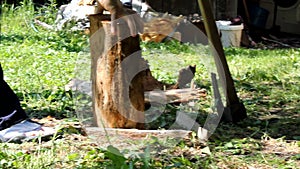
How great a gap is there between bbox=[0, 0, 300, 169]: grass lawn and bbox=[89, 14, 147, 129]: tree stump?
0.24 meters

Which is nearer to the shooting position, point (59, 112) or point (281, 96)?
point (59, 112)

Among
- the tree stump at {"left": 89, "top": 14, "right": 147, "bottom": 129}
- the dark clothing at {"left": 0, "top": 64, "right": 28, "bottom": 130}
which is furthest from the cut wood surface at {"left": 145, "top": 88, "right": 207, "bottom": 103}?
the dark clothing at {"left": 0, "top": 64, "right": 28, "bottom": 130}

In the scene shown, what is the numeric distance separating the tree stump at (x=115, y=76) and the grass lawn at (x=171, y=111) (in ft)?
0.78

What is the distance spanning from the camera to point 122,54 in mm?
3564

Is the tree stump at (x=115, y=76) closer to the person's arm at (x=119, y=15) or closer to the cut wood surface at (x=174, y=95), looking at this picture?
the person's arm at (x=119, y=15)

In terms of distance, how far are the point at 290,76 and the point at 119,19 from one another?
9.75 ft

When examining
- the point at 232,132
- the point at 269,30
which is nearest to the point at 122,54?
the point at 232,132

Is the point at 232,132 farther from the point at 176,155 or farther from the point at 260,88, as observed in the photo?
the point at 260,88

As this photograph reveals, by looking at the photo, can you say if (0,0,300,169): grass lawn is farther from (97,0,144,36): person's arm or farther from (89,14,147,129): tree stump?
(97,0,144,36): person's arm

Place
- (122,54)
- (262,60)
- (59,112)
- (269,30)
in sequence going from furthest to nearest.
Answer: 1. (269,30)
2. (262,60)
3. (59,112)
4. (122,54)

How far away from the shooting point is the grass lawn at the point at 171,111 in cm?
321

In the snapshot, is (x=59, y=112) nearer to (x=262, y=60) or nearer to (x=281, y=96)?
(x=281, y=96)

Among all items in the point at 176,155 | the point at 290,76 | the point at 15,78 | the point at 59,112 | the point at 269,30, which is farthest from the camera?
the point at 269,30

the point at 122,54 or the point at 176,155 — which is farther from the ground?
the point at 122,54
